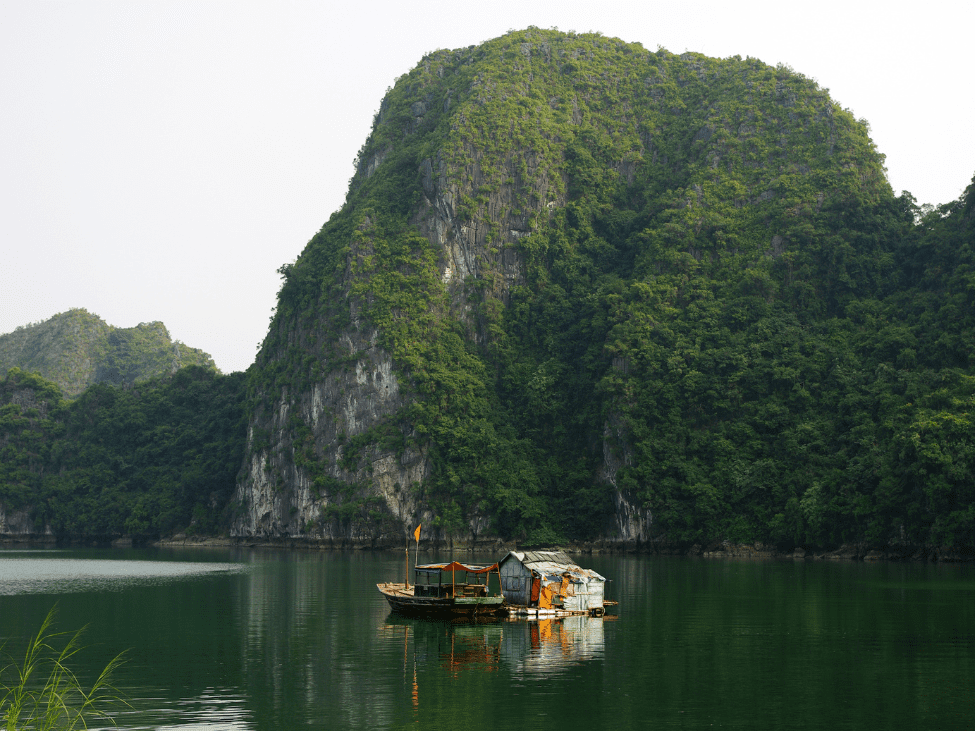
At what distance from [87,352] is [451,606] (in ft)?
475

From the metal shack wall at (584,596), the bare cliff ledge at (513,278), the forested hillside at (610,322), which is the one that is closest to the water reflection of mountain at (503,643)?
the metal shack wall at (584,596)

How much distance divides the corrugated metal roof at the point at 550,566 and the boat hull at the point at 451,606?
2289 mm

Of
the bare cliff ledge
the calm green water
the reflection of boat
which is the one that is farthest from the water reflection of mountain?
the bare cliff ledge

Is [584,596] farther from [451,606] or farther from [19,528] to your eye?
[19,528]

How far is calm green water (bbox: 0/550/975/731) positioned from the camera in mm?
20125

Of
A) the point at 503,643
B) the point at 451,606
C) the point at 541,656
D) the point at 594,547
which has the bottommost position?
the point at 594,547

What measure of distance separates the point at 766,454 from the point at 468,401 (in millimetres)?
29969

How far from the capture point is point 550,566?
3919 cm

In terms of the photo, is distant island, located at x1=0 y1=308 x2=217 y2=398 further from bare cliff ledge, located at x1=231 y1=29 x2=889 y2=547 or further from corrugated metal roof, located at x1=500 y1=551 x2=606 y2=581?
corrugated metal roof, located at x1=500 y1=551 x2=606 y2=581

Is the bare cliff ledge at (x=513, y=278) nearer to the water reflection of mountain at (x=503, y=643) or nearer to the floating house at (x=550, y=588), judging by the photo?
the floating house at (x=550, y=588)

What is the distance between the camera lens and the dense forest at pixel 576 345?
79.0 m

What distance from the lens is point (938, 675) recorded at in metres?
23.9

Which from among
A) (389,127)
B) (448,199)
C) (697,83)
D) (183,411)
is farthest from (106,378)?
(697,83)

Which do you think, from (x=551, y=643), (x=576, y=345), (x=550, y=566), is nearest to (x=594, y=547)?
(x=576, y=345)
